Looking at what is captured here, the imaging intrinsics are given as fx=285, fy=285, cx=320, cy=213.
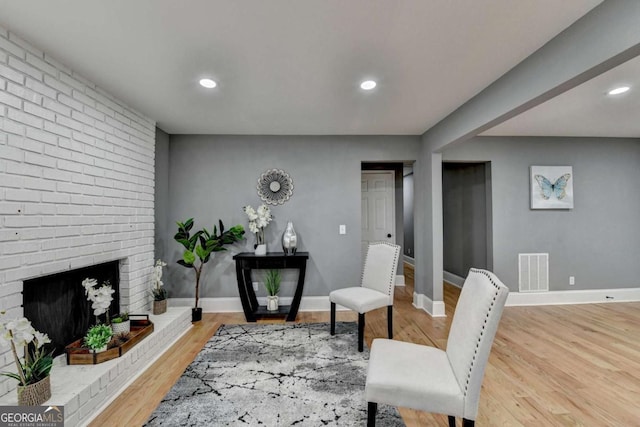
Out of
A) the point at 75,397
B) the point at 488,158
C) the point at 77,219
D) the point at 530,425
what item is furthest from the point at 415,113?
the point at 75,397

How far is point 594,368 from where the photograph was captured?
244cm

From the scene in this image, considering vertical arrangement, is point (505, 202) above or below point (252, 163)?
below

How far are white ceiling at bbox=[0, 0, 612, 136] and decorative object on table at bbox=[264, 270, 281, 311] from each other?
2.09 meters

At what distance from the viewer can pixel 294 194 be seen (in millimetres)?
3971

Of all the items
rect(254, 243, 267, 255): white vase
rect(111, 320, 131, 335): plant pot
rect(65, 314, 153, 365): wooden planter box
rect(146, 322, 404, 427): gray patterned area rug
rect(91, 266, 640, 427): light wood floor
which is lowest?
rect(91, 266, 640, 427): light wood floor

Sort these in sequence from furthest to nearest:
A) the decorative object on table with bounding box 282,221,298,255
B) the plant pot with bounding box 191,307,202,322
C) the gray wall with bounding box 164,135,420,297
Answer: the gray wall with bounding box 164,135,420,297
the decorative object on table with bounding box 282,221,298,255
the plant pot with bounding box 191,307,202,322

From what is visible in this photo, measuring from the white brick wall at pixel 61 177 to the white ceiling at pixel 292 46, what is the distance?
0.19m

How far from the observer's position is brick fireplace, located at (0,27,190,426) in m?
1.76

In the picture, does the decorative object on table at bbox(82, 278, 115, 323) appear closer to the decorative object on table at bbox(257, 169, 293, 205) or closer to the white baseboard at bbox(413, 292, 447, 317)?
the decorative object on table at bbox(257, 169, 293, 205)

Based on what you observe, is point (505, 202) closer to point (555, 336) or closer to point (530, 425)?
point (555, 336)

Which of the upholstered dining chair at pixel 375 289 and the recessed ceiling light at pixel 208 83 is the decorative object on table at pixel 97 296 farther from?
the upholstered dining chair at pixel 375 289

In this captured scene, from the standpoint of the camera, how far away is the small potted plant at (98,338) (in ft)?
6.92

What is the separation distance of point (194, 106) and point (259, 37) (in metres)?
1.46
